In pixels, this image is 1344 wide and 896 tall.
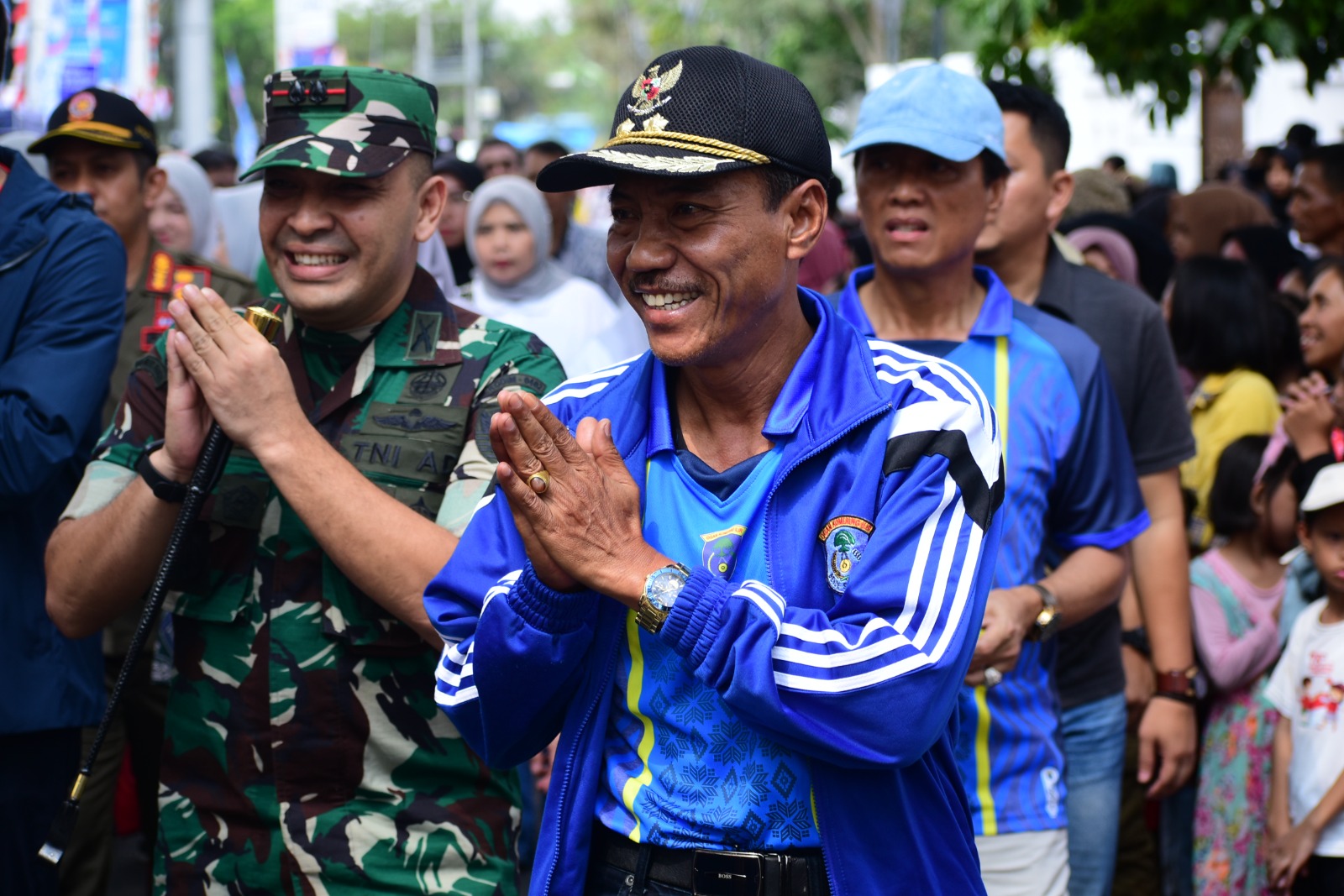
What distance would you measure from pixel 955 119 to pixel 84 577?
2.23 metres

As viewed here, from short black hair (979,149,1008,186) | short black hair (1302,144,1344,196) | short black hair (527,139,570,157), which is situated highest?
short black hair (527,139,570,157)

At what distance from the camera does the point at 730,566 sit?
2.27 metres

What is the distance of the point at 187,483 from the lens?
2818mm

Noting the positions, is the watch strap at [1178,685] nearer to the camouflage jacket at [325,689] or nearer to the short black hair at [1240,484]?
the short black hair at [1240,484]

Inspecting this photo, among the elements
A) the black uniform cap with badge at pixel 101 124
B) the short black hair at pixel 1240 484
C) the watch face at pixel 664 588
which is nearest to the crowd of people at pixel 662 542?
the watch face at pixel 664 588

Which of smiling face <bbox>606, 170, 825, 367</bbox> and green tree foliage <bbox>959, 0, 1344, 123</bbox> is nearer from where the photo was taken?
smiling face <bbox>606, 170, 825, 367</bbox>

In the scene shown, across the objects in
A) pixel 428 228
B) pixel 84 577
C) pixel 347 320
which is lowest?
pixel 84 577

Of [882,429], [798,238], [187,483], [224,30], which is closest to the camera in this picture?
[882,429]

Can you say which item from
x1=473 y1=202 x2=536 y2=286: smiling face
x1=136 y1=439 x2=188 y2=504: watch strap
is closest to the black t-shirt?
x1=136 y1=439 x2=188 y2=504: watch strap

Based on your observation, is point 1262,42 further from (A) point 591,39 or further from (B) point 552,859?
(A) point 591,39

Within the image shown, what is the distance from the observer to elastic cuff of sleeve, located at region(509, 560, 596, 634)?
219 cm

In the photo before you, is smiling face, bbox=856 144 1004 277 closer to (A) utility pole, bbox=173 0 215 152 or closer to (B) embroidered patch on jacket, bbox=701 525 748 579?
(B) embroidered patch on jacket, bbox=701 525 748 579

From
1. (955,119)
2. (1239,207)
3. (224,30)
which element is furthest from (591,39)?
(955,119)

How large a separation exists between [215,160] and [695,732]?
11229 millimetres
